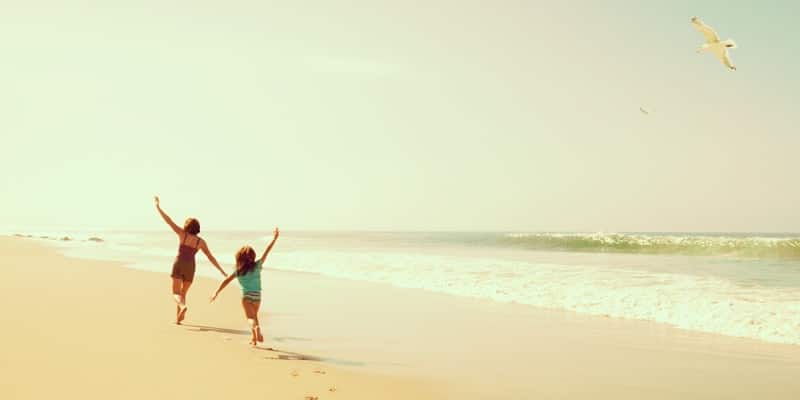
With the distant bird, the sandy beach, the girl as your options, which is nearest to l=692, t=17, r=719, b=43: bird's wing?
the distant bird

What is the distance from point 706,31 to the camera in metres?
10.4

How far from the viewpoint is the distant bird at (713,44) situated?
10.1 metres

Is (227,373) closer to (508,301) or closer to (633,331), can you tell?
(633,331)

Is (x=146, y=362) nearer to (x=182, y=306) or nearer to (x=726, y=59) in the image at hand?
(x=182, y=306)

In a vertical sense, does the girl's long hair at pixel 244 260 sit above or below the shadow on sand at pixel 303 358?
above

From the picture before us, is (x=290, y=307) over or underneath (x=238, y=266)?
underneath

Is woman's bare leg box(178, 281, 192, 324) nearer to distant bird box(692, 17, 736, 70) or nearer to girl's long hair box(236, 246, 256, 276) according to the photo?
girl's long hair box(236, 246, 256, 276)

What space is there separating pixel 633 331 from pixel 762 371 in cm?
287

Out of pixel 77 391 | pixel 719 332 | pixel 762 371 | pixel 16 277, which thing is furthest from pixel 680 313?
pixel 16 277

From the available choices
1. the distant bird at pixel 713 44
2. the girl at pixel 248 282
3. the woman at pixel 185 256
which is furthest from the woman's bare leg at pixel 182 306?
the distant bird at pixel 713 44

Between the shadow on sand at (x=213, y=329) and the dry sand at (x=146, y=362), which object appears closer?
the dry sand at (x=146, y=362)

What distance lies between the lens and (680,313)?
1120cm

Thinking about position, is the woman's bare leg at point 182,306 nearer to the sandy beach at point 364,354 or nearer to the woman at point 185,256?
the woman at point 185,256

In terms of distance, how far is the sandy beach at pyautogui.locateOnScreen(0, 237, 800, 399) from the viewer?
568 centimetres
